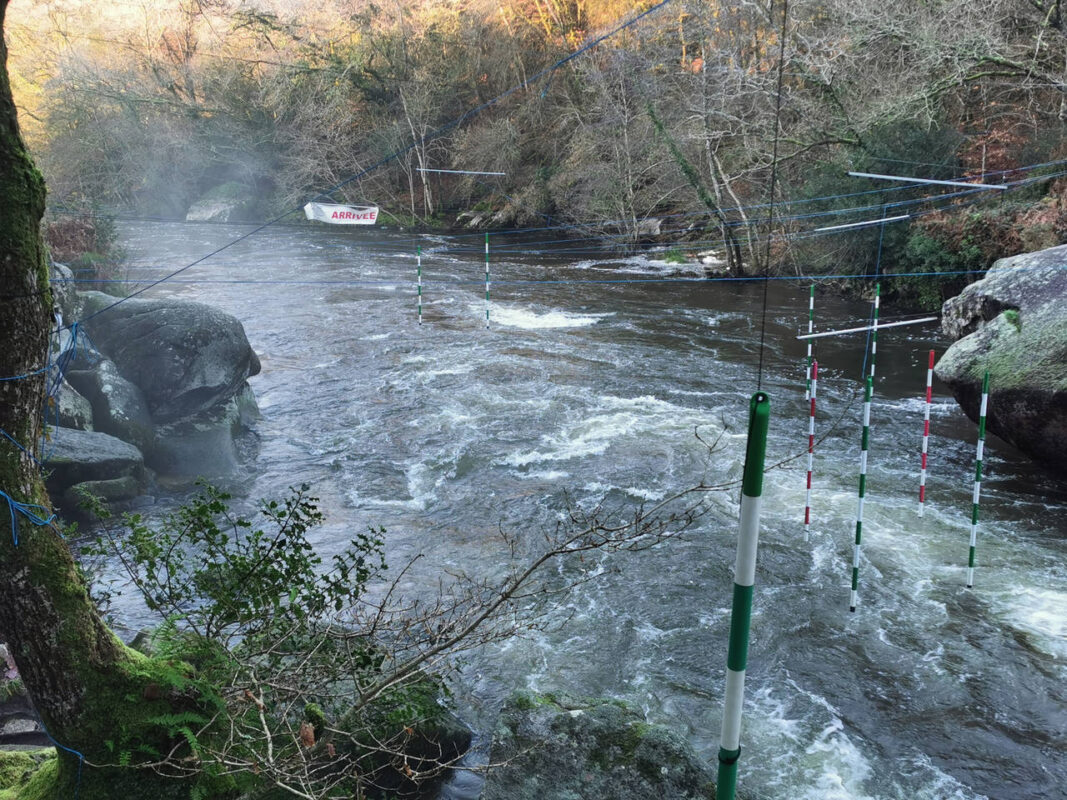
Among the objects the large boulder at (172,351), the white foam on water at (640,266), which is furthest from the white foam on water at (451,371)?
the white foam on water at (640,266)

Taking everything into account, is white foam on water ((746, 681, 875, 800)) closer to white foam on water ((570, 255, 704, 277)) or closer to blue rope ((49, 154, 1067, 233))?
blue rope ((49, 154, 1067, 233))

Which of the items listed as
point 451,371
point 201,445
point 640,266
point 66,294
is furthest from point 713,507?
point 640,266

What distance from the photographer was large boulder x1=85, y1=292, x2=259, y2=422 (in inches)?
448

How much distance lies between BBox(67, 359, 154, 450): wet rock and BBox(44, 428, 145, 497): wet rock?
44cm

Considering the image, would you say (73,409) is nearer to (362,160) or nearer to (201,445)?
(201,445)

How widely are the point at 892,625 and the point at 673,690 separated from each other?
2.08 meters

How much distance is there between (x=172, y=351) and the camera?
1160cm

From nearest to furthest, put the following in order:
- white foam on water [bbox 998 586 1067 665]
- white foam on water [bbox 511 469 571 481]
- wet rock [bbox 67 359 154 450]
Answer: white foam on water [bbox 998 586 1067 665] < white foam on water [bbox 511 469 571 481] < wet rock [bbox 67 359 154 450]

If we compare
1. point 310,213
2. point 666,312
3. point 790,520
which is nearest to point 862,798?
point 790,520

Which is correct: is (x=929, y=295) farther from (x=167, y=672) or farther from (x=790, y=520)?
(x=167, y=672)

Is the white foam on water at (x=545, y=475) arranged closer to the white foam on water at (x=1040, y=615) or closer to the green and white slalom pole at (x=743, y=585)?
the white foam on water at (x=1040, y=615)

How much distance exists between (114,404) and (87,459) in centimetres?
157

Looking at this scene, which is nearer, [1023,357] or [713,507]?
[713,507]

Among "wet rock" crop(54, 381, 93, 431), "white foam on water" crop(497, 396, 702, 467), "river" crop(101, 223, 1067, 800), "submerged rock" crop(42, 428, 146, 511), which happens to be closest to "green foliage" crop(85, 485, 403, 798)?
"river" crop(101, 223, 1067, 800)
